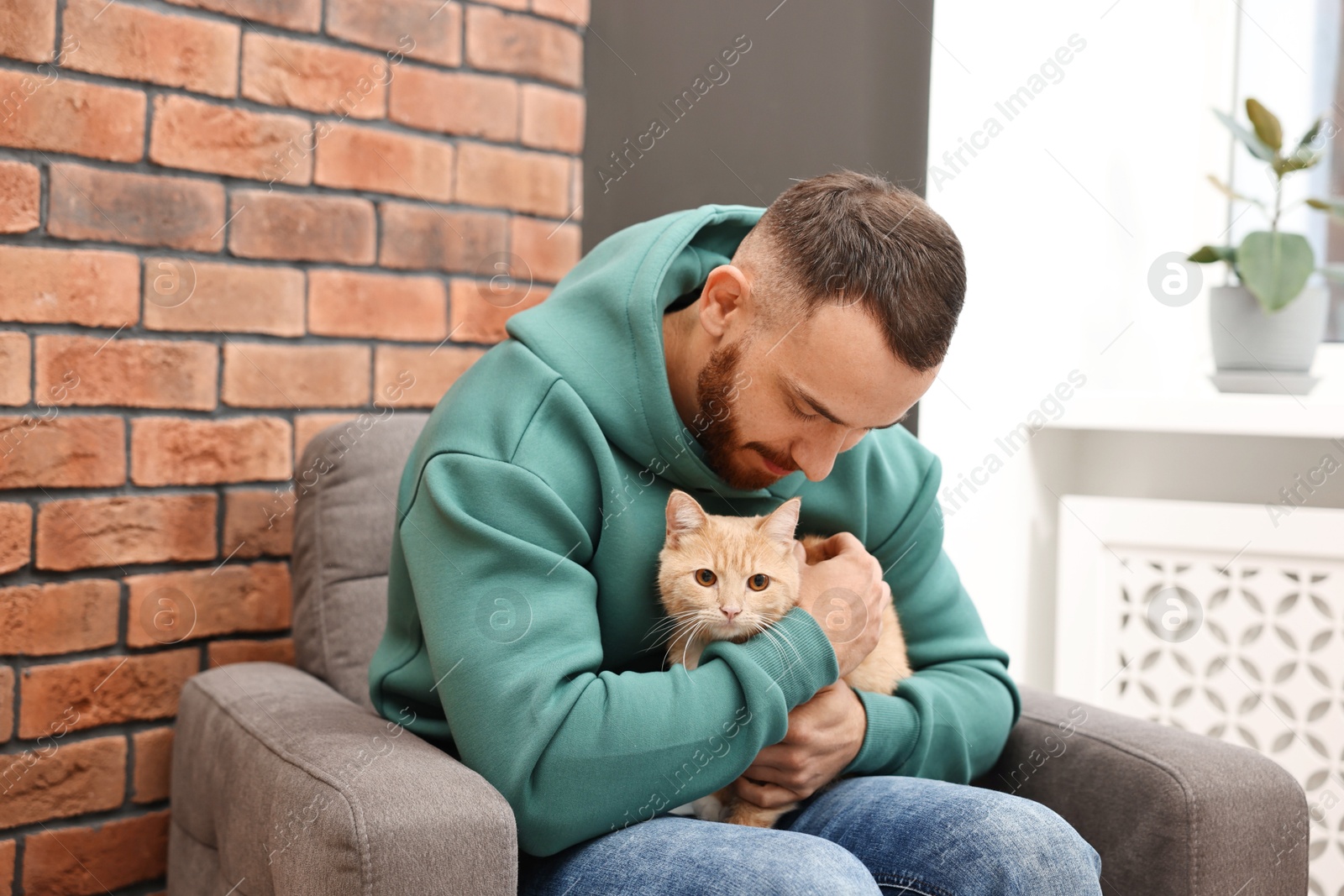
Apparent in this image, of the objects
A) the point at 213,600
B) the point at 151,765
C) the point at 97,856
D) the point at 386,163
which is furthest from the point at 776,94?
the point at 97,856

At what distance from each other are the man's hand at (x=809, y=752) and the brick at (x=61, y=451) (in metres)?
0.96

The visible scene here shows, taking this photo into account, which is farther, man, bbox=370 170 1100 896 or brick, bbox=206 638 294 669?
brick, bbox=206 638 294 669

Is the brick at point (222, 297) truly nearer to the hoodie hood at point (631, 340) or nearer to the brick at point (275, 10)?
the brick at point (275, 10)

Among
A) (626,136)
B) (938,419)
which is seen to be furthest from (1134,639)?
(626,136)

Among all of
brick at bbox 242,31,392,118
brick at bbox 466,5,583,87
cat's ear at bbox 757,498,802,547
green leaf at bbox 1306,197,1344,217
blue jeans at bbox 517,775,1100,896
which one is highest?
brick at bbox 466,5,583,87

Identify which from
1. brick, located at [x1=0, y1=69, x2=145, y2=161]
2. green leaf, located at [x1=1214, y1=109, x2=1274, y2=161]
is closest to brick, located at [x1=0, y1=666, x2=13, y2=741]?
brick, located at [x1=0, y1=69, x2=145, y2=161]

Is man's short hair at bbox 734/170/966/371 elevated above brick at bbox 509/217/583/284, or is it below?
below

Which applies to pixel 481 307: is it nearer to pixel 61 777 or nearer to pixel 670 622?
pixel 670 622

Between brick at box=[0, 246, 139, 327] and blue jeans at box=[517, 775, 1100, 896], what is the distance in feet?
3.08

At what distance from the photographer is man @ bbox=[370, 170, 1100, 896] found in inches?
37.5

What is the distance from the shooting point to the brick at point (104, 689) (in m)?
1.38

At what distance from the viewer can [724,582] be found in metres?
1.13

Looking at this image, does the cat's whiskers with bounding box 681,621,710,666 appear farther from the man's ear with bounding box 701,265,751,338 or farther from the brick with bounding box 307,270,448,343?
the brick with bounding box 307,270,448,343

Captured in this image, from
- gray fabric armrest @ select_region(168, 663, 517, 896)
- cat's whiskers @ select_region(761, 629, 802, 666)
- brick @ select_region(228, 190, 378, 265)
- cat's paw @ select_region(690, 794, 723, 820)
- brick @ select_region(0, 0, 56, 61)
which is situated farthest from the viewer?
brick @ select_region(228, 190, 378, 265)
